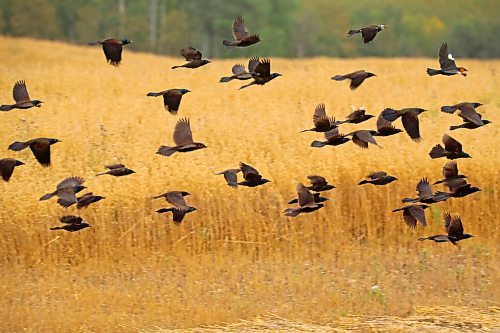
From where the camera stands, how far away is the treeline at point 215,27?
45.6m

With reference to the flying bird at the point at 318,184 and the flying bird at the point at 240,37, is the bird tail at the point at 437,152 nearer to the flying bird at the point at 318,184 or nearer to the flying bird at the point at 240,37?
the flying bird at the point at 318,184

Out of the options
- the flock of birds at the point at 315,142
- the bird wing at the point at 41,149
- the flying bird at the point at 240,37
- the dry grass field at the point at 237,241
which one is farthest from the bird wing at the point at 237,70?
the bird wing at the point at 41,149

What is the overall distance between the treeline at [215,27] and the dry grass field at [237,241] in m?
31.2

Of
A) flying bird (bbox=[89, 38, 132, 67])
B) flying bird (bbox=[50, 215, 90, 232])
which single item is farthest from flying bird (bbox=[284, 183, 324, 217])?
flying bird (bbox=[89, 38, 132, 67])

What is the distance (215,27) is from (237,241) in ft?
124

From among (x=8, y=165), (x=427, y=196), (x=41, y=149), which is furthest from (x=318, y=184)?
(x=8, y=165)

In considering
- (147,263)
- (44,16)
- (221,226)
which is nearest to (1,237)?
(147,263)

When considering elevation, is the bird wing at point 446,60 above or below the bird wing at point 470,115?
above

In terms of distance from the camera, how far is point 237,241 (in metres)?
11.4

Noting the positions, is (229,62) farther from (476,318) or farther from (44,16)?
(44,16)

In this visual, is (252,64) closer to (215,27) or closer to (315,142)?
(315,142)

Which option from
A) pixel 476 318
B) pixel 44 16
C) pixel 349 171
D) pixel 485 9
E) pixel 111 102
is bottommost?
pixel 476 318

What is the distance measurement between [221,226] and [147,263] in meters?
1.05

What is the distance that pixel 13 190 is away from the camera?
462 inches
